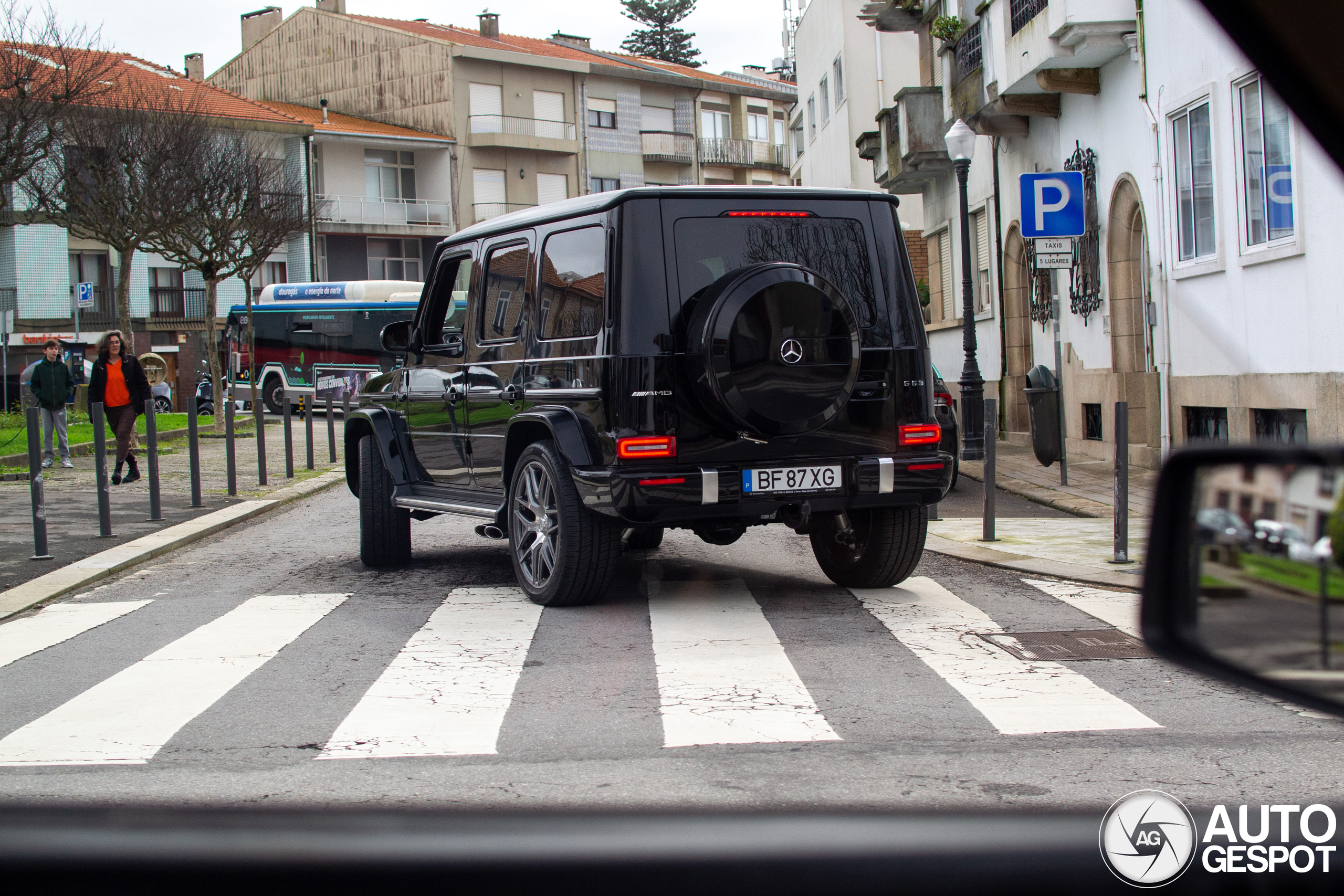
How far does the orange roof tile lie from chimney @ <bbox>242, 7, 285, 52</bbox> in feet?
14.6

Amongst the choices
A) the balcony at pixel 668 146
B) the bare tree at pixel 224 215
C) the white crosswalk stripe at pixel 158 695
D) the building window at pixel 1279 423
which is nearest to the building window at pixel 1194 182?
the building window at pixel 1279 423

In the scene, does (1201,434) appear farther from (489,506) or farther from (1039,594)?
(489,506)

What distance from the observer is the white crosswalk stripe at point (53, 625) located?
6.74m

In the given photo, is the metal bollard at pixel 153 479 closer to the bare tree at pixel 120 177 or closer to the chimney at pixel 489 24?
the bare tree at pixel 120 177

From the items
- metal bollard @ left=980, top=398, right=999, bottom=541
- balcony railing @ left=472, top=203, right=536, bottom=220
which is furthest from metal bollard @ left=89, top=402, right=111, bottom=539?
balcony railing @ left=472, top=203, right=536, bottom=220

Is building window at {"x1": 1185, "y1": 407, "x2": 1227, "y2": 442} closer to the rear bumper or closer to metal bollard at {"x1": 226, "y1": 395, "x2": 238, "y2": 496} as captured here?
the rear bumper

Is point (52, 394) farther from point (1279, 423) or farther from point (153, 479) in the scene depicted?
point (1279, 423)

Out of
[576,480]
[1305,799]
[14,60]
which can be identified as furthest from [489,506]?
[14,60]

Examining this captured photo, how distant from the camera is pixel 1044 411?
44.3 feet

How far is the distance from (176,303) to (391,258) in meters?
9.50

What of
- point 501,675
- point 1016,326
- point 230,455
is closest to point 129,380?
point 230,455

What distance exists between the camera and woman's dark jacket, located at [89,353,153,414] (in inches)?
668

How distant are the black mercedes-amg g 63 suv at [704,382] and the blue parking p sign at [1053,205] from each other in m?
4.59

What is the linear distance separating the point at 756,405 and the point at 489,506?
197 cm
